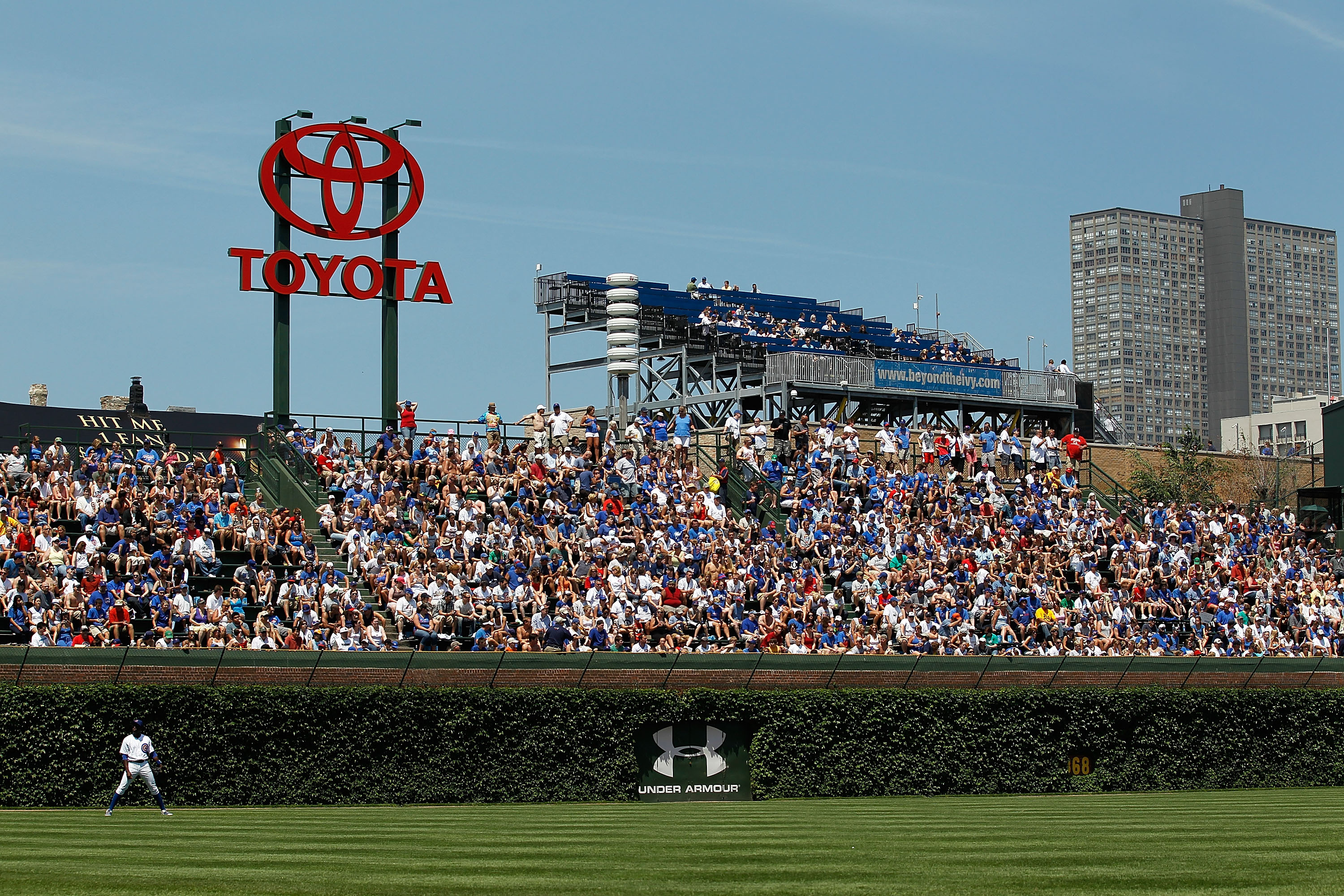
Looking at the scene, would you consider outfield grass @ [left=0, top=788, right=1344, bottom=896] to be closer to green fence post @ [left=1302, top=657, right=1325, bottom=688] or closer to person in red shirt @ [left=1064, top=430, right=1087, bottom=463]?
green fence post @ [left=1302, top=657, right=1325, bottom=688]

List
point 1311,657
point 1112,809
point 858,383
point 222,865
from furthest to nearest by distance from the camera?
point 858,383, point 1311,657, point 1112,809, point 222,865

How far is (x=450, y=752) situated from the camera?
93.3 ft

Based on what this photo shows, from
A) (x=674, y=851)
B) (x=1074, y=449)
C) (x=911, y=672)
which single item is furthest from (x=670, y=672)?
(x=1074, y=449)

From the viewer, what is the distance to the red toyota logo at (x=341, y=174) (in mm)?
35969

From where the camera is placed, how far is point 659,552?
3334 centimetres

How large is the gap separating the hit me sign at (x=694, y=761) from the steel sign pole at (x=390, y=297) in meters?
10.4

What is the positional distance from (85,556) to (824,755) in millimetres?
13235

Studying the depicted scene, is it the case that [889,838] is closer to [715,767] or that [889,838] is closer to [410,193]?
[715,767]

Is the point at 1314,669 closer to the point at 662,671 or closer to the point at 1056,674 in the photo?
the point at 1056,674

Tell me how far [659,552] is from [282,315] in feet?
31.8

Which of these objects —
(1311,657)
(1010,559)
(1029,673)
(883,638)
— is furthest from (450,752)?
(1311,657)

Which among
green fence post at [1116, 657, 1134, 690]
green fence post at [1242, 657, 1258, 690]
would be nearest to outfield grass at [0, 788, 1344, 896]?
green fence post at [1116, 657, 1134, 690]

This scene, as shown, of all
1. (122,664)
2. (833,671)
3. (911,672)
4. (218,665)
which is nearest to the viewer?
(122,664)

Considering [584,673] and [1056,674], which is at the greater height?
[584,673]
